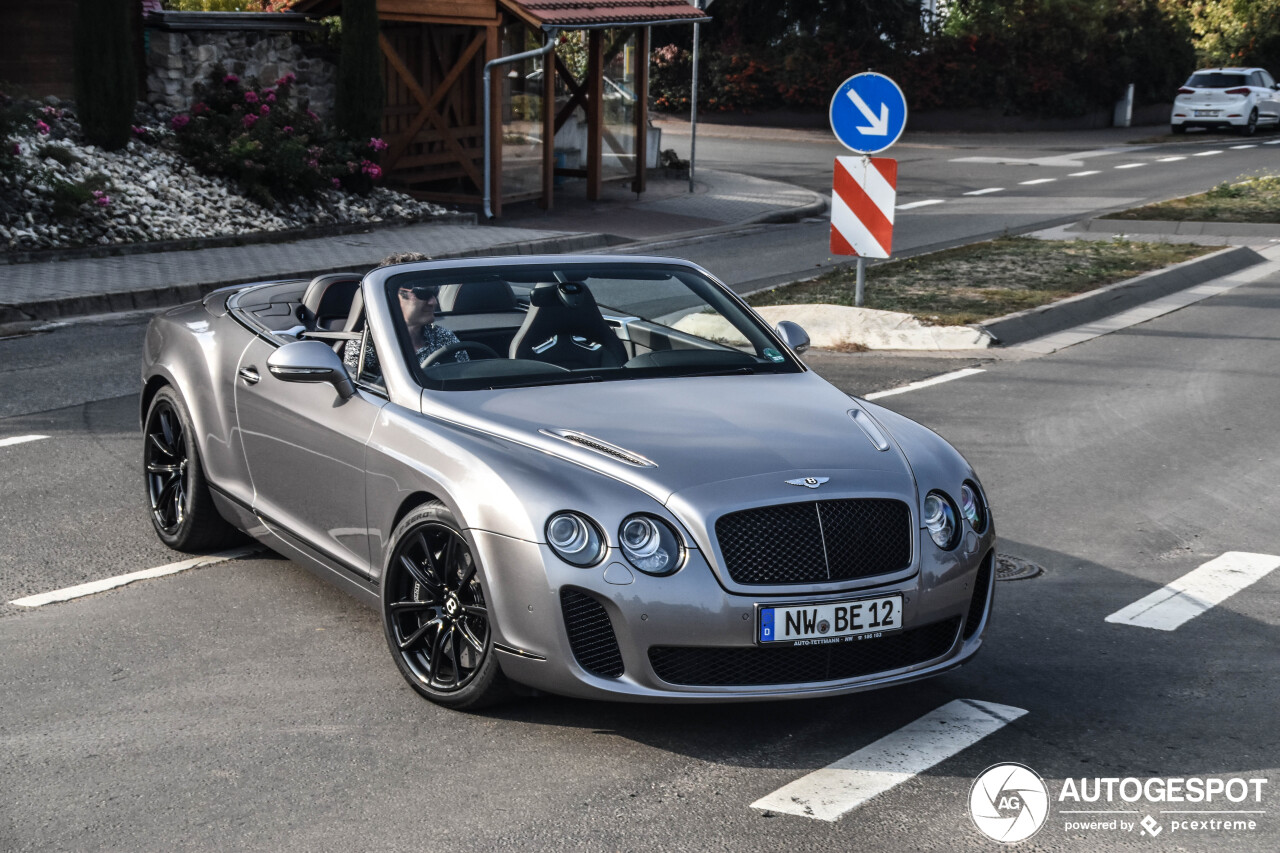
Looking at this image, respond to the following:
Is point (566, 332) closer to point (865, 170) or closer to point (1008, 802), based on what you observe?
point (1008, 802)

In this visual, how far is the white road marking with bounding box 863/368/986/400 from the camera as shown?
10023mm

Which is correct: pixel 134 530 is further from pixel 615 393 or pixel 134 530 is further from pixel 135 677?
pixel 615 393

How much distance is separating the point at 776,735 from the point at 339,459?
71.7 inches

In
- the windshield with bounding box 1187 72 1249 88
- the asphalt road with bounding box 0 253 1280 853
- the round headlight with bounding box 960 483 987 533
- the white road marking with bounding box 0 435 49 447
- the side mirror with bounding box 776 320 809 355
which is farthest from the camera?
the windshield with bounding box 1187 72 1249 88

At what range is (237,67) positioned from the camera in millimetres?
20953

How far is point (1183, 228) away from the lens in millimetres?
19500

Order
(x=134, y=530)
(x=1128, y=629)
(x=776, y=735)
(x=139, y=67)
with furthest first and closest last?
(x=139, y=67)
(x=134, y=530)
(x=1128, y=629)
(x=776, y=735)

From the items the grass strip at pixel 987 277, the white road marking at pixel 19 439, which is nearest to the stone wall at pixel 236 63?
the grass strip at pixel 987 277

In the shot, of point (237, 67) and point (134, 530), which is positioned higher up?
point (237, 67)

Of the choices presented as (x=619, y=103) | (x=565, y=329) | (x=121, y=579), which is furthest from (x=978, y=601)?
(x=619, y=103)

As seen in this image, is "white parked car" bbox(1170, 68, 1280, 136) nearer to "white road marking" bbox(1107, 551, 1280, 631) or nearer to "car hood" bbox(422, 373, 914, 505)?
"white road marking" bbox(1107, 551, 1280, 631)

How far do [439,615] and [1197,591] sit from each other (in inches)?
126

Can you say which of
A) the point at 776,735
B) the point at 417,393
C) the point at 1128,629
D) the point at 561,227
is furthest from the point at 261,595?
the point at 561,227

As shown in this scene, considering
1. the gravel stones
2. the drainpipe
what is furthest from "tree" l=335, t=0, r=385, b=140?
the drainpipe
